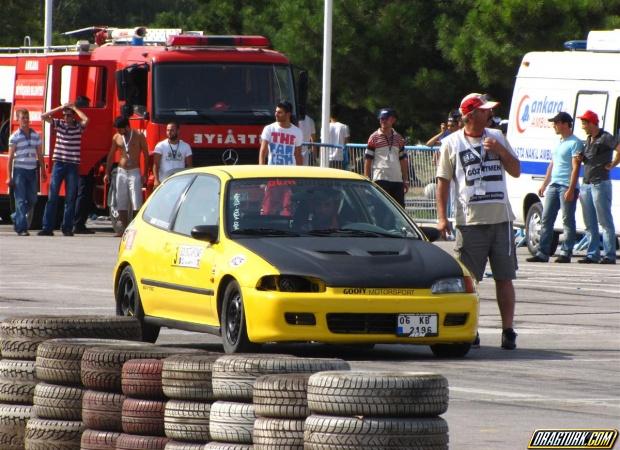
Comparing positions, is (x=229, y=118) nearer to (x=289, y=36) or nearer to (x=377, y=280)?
(x=289, y=36)

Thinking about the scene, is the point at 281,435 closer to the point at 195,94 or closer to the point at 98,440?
the point at 98,440

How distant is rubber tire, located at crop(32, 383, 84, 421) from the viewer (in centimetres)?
797

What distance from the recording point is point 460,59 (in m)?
34.3

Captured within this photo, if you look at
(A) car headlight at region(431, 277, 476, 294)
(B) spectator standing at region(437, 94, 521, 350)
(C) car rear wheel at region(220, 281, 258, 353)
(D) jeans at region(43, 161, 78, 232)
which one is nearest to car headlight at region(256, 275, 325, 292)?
(C) car rear wheel at region(220, 281, 258, 353)

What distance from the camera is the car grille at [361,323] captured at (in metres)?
11.8

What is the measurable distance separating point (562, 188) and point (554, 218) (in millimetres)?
481

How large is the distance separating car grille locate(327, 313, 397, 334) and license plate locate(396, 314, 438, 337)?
0.15ft

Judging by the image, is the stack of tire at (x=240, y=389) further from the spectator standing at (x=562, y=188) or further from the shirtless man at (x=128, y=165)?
the shirtless man at (x=128, y=165)

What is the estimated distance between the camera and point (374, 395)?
675 centimetres

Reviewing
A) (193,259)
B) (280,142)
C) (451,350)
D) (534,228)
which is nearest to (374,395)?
(451,350)

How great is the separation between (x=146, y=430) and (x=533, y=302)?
9973mm

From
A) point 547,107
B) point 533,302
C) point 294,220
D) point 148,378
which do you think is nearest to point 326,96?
point 547,107

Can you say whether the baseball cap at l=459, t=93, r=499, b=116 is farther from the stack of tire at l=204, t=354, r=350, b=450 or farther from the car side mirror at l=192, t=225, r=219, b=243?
the stack of tire at l=204, t=354, r=350, b=450

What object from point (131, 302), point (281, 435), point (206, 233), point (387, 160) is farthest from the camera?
point (387, 160)
